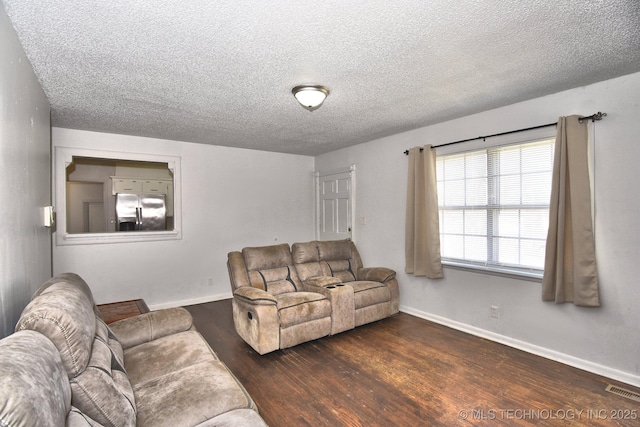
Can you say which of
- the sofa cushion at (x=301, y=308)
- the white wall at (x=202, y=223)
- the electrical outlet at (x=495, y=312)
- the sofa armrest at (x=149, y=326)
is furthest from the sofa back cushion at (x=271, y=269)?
the electrical outlet at (x=495, y=312)

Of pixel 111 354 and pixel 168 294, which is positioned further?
pixel 168 294

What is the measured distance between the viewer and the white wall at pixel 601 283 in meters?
2.54

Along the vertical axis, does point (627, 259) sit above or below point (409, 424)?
above

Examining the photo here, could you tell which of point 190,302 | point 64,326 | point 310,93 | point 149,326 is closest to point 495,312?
point 310,93

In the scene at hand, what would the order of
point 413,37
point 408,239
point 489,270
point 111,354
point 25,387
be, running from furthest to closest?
point 408,239 < point 489,270 < point 413,37 < point 111,354 < point 25,387

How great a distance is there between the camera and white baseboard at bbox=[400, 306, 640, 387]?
8.42ft

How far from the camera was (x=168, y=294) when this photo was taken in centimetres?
463

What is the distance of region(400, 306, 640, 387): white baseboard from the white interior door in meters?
1.91

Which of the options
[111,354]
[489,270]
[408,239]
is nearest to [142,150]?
[111,354]

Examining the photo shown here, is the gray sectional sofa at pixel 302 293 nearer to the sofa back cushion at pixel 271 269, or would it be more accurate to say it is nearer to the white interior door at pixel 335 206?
the sofa back cushion at pixel 271 269

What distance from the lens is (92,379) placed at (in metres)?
1.27

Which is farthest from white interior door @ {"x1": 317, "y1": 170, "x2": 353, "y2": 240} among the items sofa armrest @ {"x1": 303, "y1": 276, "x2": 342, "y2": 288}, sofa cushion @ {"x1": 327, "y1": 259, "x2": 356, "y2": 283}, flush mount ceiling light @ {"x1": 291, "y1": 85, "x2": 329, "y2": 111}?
flush mount ceiling light @ {"x1": 291, "y1": 85, "x2": 329, "y2": 111}

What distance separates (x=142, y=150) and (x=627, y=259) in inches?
214

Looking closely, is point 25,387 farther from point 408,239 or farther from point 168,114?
point 408,239
